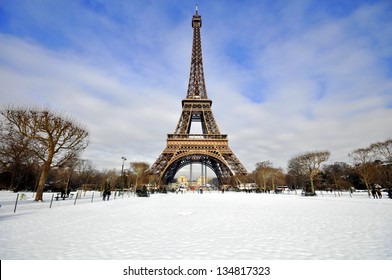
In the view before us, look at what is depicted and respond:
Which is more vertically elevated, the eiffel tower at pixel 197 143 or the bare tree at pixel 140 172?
the eiffel tower at pixel 197 143

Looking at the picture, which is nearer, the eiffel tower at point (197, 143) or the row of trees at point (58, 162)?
the row of trees at point (58, 162)

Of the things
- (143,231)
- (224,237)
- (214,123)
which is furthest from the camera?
(214,123)

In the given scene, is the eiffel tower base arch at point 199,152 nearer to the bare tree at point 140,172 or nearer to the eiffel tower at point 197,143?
the eiffel tower at point 197,143

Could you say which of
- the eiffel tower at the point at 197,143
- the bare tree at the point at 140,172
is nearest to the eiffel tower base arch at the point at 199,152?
the eiffel tower at the point at 197,143

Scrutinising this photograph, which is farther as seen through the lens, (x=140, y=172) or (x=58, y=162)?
(x=140, y=172)

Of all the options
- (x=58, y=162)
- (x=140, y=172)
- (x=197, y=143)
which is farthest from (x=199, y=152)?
(x=58, y=162)

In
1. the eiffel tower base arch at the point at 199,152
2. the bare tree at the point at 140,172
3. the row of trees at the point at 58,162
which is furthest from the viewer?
the bare tree at the point at 140,172

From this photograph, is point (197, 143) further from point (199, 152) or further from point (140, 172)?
point (140, 172)
